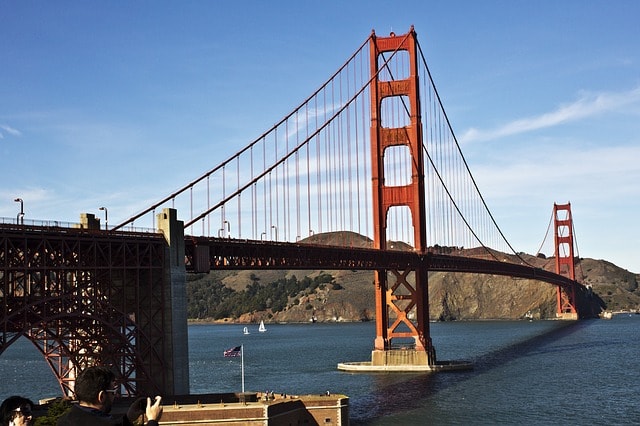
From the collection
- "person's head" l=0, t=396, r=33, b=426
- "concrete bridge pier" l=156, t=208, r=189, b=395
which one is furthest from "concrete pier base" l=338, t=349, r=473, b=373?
"person's head" l=0, t=396, r=33, b=426

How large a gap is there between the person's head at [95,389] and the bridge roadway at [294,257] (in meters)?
48.8

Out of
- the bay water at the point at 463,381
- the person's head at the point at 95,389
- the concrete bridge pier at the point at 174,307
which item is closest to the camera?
the person's head at the point at 95,389

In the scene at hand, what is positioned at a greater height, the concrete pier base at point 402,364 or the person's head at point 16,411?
the person's head at point 16,411

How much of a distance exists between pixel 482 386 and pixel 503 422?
17.3 m

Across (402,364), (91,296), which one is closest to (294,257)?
(402,364)

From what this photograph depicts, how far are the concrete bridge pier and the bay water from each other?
10401 millimetres

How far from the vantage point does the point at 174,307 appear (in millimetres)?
50031

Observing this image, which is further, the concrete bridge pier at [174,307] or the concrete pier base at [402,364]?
the concrete pier base at [402,364]

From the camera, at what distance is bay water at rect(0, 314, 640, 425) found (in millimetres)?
54875

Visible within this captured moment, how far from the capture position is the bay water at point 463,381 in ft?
180

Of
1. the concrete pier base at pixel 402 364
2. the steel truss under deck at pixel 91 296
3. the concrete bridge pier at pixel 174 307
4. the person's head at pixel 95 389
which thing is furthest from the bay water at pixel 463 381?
the person's head at pixel 95 389

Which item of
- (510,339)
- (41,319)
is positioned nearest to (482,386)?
(41,319)

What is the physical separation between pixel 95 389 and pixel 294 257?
63.3 m

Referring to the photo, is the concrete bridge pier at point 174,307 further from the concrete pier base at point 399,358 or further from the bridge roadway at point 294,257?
the concrete pier base at point 399,358
